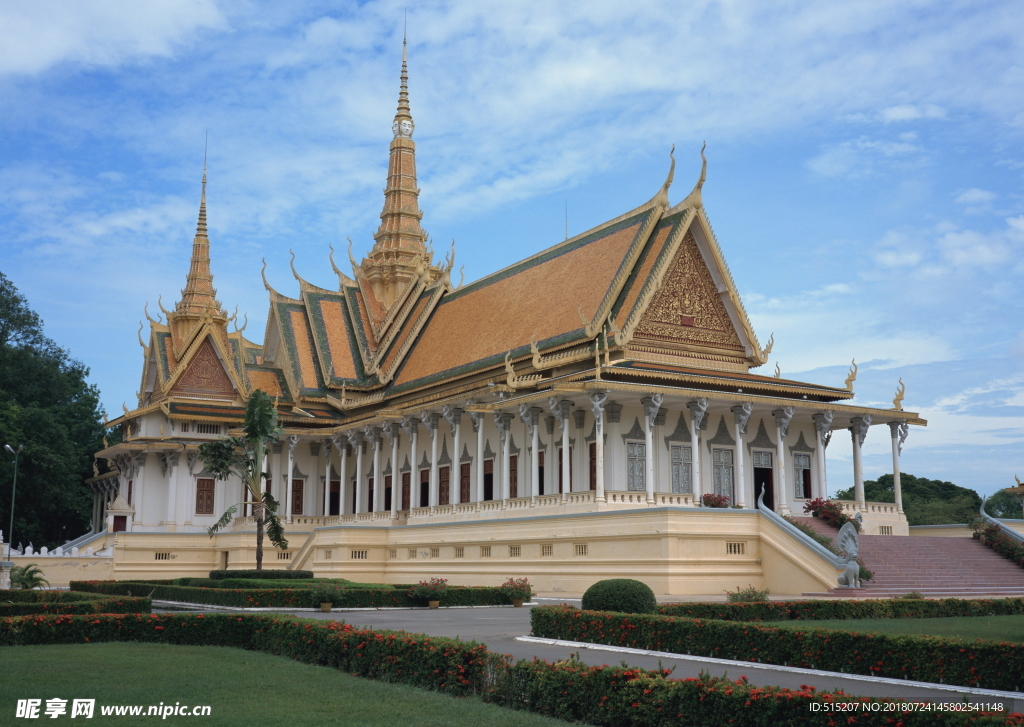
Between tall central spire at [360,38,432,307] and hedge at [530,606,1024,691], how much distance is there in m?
31.9

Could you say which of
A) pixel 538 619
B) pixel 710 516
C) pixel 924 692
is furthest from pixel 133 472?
pixel 924 692

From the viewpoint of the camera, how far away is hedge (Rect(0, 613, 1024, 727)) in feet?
23.5

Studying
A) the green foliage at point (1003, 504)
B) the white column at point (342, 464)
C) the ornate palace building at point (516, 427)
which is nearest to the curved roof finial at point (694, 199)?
the ornate palace building at point (516, 427)

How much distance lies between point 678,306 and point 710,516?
9.18 metres

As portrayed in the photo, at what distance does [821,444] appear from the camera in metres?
30.3

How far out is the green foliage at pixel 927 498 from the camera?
160 feet

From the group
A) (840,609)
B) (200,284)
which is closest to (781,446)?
(840,609)

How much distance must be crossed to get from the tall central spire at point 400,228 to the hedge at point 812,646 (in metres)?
31.9

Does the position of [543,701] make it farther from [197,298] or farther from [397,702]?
[197,298]

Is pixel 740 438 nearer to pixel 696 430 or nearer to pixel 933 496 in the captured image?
pixel 696 430

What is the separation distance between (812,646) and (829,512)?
54.3 ft

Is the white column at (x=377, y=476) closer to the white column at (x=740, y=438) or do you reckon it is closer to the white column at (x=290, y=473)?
the white column at (x=290, y=473)

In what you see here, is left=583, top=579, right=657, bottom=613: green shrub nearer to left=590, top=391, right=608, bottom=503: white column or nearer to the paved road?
the paved road

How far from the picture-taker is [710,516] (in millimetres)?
22766
